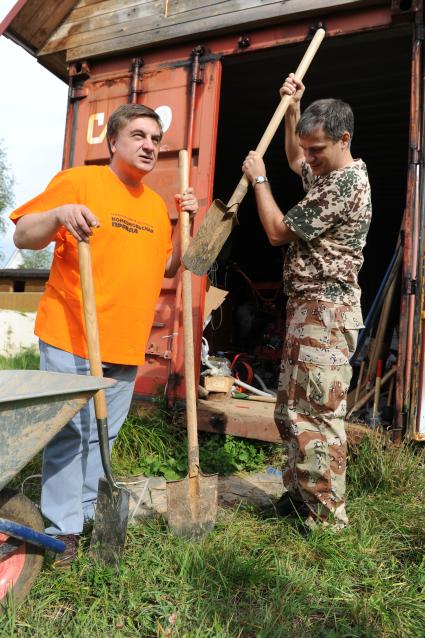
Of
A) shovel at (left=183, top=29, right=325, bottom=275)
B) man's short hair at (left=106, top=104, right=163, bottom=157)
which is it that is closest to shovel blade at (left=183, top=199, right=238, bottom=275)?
shovel at (left=183, top=29, right=325, bottom=275)

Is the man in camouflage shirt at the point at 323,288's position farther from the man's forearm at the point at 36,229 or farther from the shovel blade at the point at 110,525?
the man's forearm at the point at 36,229

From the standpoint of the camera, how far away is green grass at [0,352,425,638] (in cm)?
183

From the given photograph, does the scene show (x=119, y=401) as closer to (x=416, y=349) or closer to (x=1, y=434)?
(x=1, y=434)

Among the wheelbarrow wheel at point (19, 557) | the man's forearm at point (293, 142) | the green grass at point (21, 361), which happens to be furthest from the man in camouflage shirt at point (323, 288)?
the green grass at point (21, 361)

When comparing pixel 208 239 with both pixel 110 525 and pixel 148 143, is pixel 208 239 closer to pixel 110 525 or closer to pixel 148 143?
pixel 148 143

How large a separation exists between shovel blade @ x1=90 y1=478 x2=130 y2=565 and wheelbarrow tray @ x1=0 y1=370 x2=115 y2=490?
1.68 ft

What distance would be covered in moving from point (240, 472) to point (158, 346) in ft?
4.03

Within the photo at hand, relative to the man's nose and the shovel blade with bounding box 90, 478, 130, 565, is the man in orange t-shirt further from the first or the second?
the shovel blade with bounding box 90, 478, 130, 565

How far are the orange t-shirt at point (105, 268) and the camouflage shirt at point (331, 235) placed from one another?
0.75m

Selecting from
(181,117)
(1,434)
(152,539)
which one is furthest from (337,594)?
(181,117)

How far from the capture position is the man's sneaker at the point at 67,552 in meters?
2.15

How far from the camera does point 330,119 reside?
2.38 m

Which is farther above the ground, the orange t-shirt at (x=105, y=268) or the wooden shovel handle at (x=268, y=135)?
the wooden shovel handle at (x=268, y=135)

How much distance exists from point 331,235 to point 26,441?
1.68 meters
